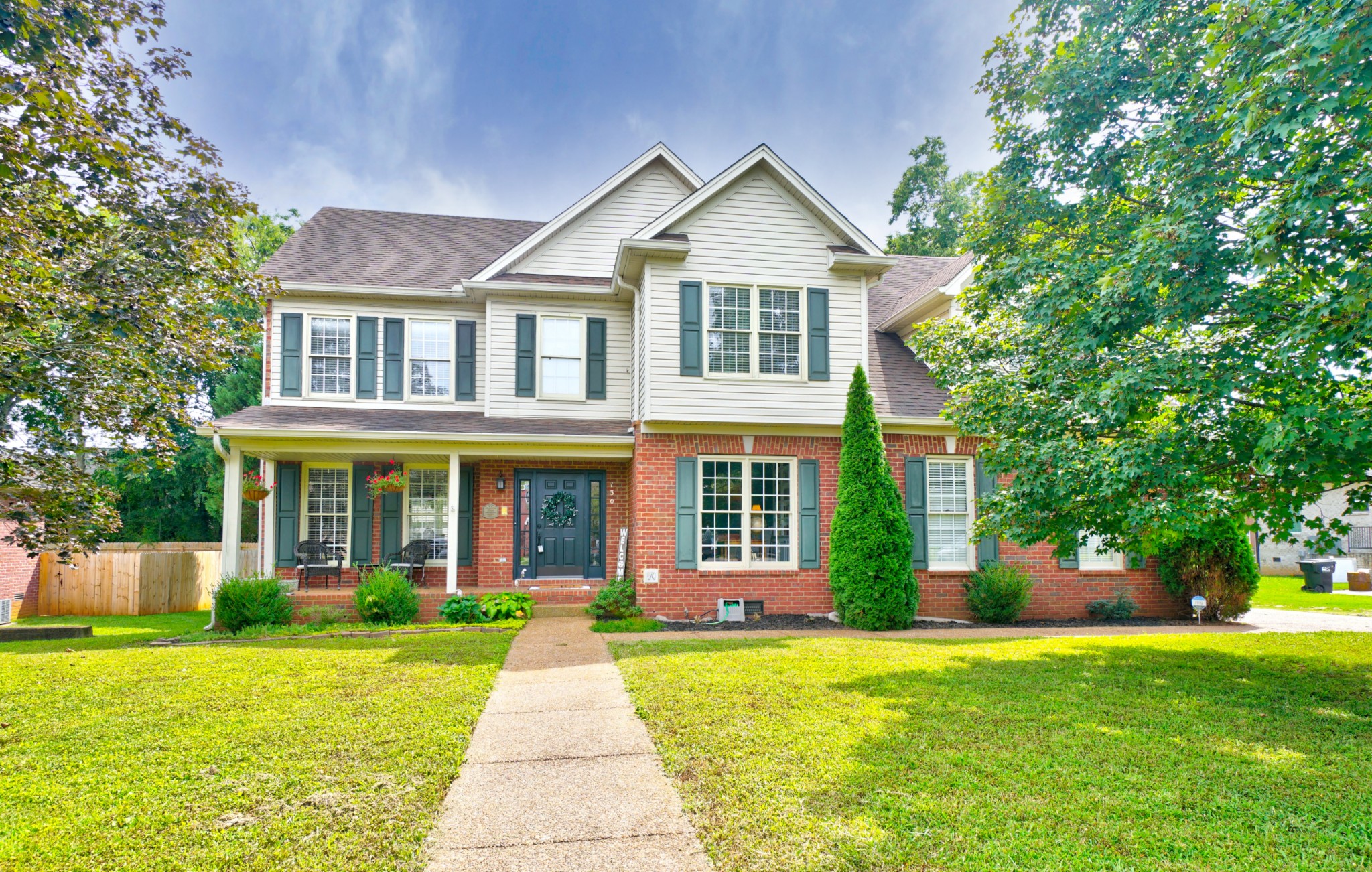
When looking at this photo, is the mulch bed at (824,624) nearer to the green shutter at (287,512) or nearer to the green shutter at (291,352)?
the green shutter at (287,512)

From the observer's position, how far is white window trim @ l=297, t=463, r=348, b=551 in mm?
13133

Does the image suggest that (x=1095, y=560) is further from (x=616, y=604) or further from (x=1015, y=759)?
(x=1015, y=759)

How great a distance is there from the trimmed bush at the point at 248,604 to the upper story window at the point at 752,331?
23.7ft

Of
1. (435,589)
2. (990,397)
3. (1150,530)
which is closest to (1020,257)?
(990,397)

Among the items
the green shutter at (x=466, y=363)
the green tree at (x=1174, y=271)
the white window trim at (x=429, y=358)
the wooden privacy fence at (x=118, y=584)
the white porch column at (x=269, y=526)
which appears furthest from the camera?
the wooden privacy fence at (x=118, y=584)

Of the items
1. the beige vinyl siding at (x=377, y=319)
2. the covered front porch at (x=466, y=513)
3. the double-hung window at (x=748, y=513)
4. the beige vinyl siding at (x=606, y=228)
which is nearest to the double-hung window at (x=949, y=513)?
the double-hung window at (x=748, y=513)

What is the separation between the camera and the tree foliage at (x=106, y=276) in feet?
18.7

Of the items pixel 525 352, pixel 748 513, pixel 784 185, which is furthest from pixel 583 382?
pixel 784 185

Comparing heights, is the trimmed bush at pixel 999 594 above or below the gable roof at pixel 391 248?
below

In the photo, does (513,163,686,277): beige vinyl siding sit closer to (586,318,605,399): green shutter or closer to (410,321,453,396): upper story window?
(586,318,605,399): green shutter

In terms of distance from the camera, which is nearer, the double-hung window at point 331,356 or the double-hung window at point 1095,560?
the double-hung window at point 1095,560

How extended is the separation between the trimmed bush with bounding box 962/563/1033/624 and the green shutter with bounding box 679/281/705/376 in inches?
215

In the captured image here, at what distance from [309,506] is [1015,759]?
1233 centimetres

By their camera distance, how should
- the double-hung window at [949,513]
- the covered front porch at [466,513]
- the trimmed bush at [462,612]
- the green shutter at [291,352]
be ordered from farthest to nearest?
the green shutter at [291,352], the covered front porch at [466,513], the double-hung window at [949,513], the trimmed bush at [462,612]
